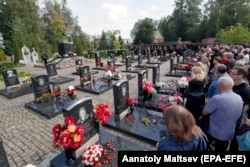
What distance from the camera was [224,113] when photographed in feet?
9.80

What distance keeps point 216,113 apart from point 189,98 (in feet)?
5.96

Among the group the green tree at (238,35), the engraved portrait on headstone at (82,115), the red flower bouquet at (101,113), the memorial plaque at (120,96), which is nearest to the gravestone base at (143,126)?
the memorial plaque at (120,96)

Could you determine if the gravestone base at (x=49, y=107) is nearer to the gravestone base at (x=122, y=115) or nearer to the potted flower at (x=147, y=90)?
the gravestone base at (x=122, y=115)

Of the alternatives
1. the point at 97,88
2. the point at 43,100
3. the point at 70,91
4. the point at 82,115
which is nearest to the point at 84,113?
the point at 82,115

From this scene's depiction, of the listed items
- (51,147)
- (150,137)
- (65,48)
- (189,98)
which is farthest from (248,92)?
(65,48)

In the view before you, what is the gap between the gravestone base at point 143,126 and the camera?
492 centimetres

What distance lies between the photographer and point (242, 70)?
3658mm

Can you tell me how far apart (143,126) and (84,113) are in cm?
213

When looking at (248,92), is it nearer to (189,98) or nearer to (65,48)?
(189,98)

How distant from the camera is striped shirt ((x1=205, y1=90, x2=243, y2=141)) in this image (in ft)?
9.68

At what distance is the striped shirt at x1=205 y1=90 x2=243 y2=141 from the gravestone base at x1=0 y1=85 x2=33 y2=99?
10.1 m

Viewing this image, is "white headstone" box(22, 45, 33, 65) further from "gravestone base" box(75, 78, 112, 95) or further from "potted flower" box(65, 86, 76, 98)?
"potted flower" box(65, 86, 76, 98)

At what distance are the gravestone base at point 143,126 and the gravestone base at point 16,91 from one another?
21.7ft

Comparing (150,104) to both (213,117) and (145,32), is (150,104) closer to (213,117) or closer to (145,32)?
(213,117)
